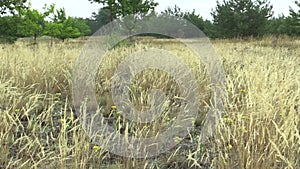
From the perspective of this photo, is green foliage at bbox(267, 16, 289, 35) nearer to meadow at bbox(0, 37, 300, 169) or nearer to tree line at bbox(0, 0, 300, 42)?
tree line at bbox(0, 0, 300, 42)

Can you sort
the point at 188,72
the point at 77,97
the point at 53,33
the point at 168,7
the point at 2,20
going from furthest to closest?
the point at 168,7 < the point at 53,33 < the point at 2,20 < the point at 188,72 < the point at 77,97

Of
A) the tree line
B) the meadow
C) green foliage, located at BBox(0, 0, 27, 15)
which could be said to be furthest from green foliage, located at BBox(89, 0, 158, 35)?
the meadow

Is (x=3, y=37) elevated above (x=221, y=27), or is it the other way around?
(x=221, y=27)

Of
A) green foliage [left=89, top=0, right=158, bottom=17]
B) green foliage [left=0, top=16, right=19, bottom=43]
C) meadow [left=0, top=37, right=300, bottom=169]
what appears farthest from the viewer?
green foliage [left=89, top=0, right=158, bottom=17]

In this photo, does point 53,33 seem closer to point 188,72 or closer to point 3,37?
point 3,37

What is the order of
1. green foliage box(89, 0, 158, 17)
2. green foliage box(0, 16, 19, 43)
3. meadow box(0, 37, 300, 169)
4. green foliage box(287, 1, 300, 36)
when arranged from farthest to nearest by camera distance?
green foliage box(287, 1, 300, 36)
green foliage box(89, 0, 158, 17)
green foliage box(0, 16, 19, 43)
meadow box(0, 37, 300, 169)

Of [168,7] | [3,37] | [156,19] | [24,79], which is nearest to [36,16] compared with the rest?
[3,37]

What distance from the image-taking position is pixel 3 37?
12789 millimetres

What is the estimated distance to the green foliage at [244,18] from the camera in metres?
24.5

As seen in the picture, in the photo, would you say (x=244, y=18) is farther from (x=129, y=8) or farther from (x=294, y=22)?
(x=129, y=8)

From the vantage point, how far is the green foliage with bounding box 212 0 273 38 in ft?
80.3

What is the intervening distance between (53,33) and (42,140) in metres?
19.2

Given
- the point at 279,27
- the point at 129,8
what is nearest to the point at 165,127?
the point at 129,8

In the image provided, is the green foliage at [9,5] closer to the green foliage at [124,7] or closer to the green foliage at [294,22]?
the green foliage at [124,7]
